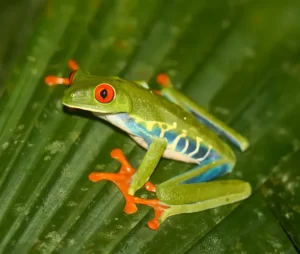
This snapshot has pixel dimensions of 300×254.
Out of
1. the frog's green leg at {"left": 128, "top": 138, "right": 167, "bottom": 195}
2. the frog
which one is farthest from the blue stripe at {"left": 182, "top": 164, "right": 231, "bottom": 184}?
the frog's green leg at {"left": 128, "top": 138, "right": 167, "bottom": 195}

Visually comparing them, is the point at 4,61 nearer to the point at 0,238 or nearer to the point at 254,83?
the point at 0,238

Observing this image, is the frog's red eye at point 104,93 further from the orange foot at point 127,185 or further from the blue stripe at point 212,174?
the blue stripe at point 212,174

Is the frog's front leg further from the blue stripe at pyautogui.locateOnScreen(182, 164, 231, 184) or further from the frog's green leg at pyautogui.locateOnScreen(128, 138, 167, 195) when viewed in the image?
the blue stripe at pyautogui.locateOnScreen(182, 164, 231, 184)

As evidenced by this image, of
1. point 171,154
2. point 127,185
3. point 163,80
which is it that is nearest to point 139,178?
point 127,185

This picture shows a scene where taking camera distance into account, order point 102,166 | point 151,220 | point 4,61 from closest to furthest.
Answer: point 151,220
point 102,166
point 4,61

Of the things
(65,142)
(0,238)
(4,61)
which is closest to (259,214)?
(65,142)

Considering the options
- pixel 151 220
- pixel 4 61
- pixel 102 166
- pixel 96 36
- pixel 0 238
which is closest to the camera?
pixel 0 238

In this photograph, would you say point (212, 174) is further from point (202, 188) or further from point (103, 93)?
point (103, 93)
